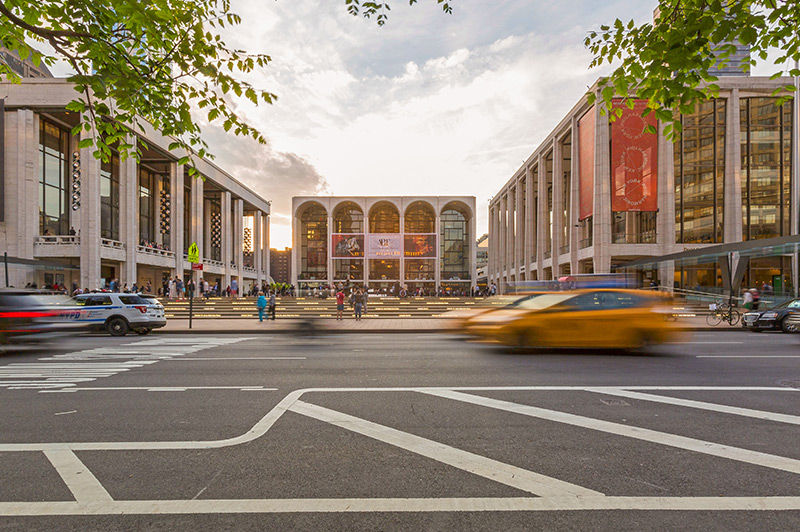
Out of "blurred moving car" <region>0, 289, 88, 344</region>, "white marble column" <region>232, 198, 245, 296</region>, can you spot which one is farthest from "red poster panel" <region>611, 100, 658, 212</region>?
"white marble column" <region>232, 198, 245, 296</region>

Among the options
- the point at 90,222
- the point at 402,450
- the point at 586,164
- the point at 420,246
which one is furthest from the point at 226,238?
the point at 402,450

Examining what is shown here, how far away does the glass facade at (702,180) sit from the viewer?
34.6m

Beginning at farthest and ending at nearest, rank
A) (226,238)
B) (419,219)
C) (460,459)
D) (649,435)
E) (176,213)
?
(419,219) → (226,238) → (176,213) → (649,435) → (460,459)

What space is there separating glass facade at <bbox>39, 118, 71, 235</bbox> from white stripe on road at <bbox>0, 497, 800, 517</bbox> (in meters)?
39.0

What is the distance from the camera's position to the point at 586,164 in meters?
36.6

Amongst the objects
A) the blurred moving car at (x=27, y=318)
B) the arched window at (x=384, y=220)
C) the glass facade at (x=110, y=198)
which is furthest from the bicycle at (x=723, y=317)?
the arched window at (x=384, y=220)

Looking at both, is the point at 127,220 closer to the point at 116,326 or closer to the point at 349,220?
the point at 116,326

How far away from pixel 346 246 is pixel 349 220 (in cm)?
935

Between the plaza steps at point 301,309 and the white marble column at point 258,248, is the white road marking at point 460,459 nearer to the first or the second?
the plaza steps at point 301,309

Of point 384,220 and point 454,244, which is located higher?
point 384,220

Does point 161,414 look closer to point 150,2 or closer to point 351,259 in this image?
point 150,2

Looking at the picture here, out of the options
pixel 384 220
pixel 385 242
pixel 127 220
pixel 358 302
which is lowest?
pixel 358 302

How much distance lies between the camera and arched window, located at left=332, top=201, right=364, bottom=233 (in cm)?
7694

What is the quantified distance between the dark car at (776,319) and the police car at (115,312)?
22.5 meters
